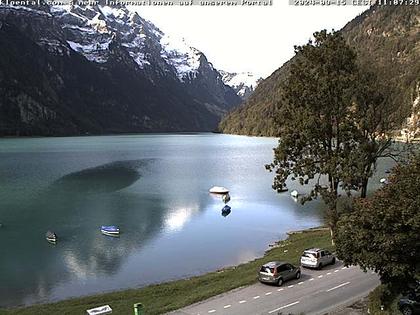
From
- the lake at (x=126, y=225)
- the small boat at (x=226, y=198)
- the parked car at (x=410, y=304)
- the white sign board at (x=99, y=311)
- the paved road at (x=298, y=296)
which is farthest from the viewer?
the small boat at (x=226, y=198)

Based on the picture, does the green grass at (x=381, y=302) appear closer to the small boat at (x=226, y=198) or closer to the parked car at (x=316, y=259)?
the parked car at (x=316, y=259)

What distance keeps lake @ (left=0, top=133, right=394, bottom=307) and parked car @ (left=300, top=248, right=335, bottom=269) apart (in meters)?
13.1

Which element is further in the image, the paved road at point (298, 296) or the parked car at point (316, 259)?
the parked car at point (316, 259)

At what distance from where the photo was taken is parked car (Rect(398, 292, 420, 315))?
25.7m

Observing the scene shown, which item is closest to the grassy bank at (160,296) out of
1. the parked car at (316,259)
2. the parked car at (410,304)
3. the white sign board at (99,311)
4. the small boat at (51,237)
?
the white sign board at (99,311)

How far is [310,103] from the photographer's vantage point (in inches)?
1658

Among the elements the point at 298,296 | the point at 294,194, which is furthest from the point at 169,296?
the point at 294,194

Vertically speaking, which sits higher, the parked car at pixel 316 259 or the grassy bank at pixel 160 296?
the parked car at pixel 316 259

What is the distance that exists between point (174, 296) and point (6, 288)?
56.8 feet

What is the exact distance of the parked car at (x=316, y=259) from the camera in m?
38.4

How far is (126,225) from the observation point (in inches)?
2790

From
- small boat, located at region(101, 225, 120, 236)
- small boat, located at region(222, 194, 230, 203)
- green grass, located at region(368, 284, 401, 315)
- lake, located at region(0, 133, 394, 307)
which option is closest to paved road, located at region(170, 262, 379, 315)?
green grass, located at region(368, 284, 401, 315)

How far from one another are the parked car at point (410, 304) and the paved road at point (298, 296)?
4591 mm

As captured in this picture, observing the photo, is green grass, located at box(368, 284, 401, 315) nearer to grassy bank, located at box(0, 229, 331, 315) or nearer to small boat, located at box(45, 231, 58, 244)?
grassy bank, located at box(0, 229, 331, 315)
